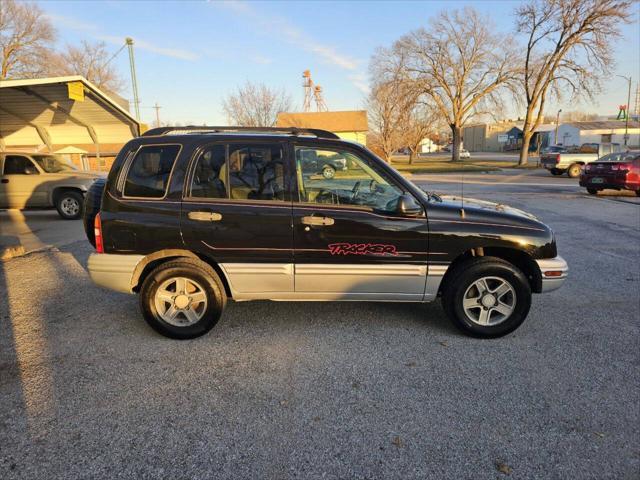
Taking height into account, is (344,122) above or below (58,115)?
above

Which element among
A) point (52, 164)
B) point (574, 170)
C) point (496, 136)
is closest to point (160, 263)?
point (52, 164)

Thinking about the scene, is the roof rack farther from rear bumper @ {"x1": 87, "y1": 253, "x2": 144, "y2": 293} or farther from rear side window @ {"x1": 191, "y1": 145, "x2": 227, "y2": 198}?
rear bumper @ {"x1": 87, "y1": 253, "x2": 144, "y2": 293}

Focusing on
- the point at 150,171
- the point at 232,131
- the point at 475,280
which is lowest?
the point at 475,280

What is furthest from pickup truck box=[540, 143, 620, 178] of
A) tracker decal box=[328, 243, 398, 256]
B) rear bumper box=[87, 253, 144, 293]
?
rear bumper box=[87, 253, 144, 293]

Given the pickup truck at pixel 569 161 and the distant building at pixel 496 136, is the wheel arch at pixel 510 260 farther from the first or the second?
the distant building at pixel 496 136

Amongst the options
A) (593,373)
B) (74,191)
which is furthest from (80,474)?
(74,191)

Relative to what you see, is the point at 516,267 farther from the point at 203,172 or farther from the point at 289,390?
the point at 203,172

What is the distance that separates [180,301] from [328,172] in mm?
1817

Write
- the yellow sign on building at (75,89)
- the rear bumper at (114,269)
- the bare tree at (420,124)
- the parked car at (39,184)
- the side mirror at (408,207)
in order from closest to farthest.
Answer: the side mirror at (408,207) < the rear bumper at (114,269) < the yellow sign on building at (75,89) < the parked car at (39,184) < the bare tree at (420,124)

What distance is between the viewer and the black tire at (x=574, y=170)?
24067 mm

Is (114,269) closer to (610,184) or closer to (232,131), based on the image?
(232,131)

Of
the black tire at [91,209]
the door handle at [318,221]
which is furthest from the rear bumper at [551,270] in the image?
the black tire at [91,209]

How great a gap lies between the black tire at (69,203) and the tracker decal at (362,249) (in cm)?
984

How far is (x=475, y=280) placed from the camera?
3.74 m
